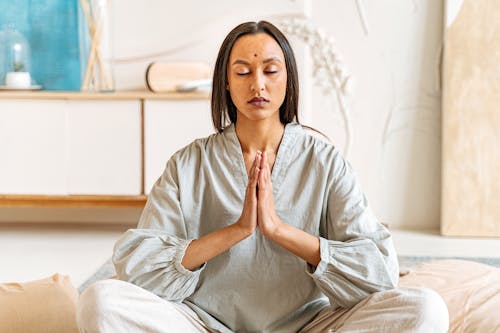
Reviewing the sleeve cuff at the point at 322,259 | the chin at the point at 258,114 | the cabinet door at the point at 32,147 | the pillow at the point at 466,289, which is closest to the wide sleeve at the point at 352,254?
the sleeve cuff at the point at 322,259

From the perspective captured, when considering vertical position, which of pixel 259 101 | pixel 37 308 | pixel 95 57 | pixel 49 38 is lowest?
pixel 37 308

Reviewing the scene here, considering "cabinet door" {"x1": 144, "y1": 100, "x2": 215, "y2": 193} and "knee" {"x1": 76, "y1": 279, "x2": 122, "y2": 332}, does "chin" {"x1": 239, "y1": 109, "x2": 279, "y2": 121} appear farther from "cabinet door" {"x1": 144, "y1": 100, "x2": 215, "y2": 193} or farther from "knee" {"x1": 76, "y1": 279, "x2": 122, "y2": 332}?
"cabinet door" {"x1": 144, "y1": 100, "x2": 215, "y2": 193}

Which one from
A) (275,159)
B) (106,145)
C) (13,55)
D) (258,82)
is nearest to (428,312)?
(275,159)

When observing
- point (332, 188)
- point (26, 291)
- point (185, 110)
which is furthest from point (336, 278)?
point (185, 110)

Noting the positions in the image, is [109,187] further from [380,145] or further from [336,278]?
[336,278]

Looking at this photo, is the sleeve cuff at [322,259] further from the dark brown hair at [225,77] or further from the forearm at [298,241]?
the dark brown hair at [225,77]

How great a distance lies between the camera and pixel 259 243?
2361 millimetres

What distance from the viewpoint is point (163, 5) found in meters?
5.17

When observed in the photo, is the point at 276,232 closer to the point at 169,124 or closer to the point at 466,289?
the point at 466,289

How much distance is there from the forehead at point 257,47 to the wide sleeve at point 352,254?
347 millimetres

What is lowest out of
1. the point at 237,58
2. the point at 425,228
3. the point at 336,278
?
the point at 425,228

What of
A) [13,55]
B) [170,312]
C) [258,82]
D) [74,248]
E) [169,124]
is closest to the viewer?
[170,312]

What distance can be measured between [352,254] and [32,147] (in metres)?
3.06

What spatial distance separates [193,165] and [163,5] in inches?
114
